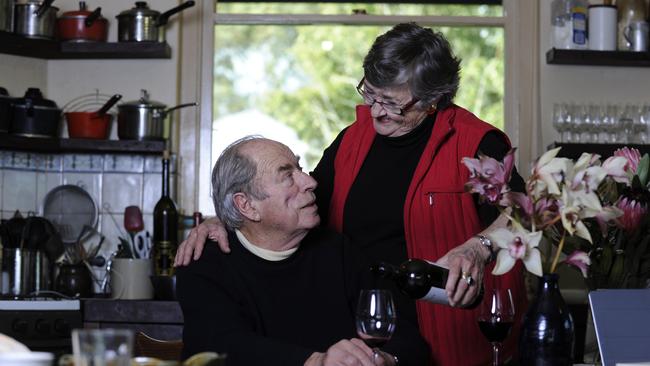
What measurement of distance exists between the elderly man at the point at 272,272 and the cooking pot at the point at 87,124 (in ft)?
6.37

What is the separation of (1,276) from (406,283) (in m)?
2.47

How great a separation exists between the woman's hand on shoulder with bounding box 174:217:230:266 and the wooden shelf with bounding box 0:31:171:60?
1984 mm

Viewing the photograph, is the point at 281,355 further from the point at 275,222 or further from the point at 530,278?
the point at 530,278

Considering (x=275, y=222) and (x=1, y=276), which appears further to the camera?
(x=1, y=276)

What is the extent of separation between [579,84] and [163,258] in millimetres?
1928

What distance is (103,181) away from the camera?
4.49 metres

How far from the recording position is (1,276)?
13.4 feet

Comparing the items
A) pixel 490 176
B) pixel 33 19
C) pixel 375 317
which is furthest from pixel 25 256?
pixel 490 176

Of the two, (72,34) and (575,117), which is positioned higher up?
(72,34)

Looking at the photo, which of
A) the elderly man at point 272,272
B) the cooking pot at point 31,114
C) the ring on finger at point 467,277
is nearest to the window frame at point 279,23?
the cooking pot at point 31,114

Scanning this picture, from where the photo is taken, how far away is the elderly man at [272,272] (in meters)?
2.33

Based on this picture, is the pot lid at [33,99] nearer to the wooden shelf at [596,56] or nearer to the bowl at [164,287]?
the bowl at [164,287]

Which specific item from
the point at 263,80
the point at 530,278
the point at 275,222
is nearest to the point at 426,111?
the point at 275,222

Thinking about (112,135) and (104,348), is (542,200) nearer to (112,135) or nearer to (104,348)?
(104,348)
